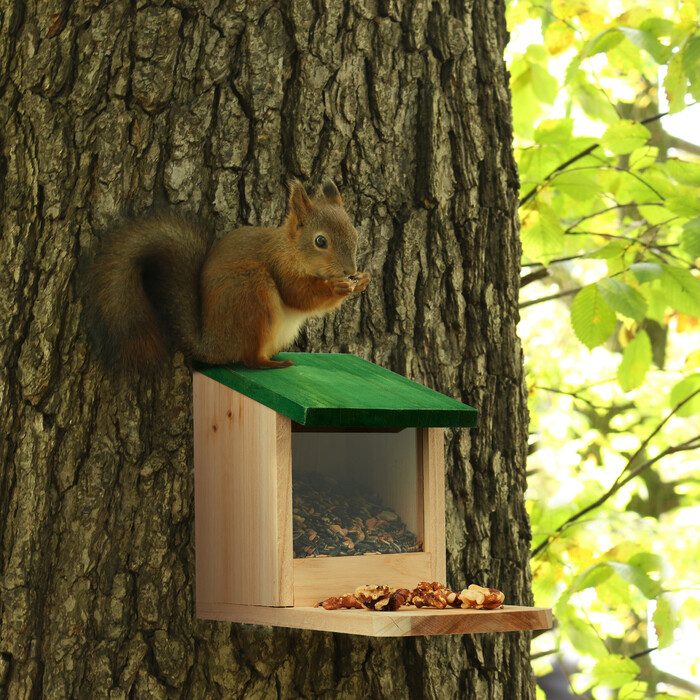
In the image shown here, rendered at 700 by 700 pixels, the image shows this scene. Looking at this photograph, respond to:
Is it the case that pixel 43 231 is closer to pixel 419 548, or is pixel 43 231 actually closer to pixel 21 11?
pixel 21 11

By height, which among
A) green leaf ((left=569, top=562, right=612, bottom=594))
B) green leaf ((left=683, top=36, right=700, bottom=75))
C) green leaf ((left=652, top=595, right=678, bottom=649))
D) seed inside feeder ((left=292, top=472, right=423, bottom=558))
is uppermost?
green leaf ((left=683, top=36, right=700, bottom=75))

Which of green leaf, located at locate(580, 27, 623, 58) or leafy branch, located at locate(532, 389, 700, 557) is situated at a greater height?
green leaf, located at locate(580, 27, 623, 58)

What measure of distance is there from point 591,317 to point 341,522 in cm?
100

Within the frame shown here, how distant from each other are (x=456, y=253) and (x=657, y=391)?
3.72m

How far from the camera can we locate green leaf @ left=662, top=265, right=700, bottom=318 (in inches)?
84.6

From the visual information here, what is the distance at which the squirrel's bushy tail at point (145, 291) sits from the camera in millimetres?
1465

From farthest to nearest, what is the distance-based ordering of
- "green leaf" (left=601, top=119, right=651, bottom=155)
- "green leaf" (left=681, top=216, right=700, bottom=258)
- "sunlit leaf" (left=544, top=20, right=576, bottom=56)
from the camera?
"sunlit leaf" (left=544, top=20, right=576, bottom=56) < "green leaf" (left=601, top=119, right=651, bottom=155) < "green leaf" (left=681, top=216, right=700, bottom=258)

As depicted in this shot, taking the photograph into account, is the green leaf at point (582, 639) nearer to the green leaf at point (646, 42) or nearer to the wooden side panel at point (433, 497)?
the wooden side panel at point (433, 497)

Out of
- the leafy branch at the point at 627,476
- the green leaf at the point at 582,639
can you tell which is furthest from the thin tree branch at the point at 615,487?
the green leaf at the point at 582,639

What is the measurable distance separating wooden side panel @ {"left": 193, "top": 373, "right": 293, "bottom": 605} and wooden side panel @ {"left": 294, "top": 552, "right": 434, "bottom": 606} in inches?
1.5

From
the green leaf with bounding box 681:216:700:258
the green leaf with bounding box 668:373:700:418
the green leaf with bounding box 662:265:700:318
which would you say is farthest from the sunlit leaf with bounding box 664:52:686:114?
the green leaf with bounding box 668:373:700:418

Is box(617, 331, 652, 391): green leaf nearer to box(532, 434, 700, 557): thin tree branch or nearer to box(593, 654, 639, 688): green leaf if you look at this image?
box(532, 434, 700, 557): thin tree branch

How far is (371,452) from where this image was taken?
58.7 inches

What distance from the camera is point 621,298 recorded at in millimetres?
2033
